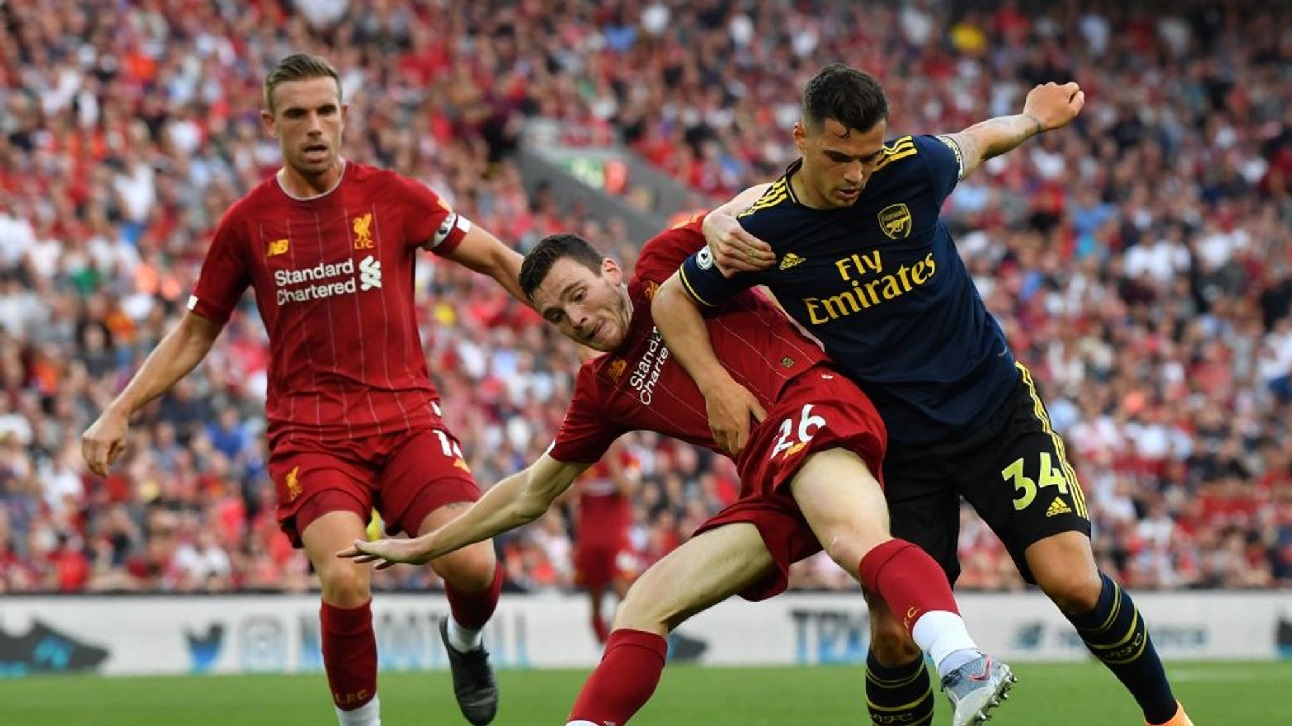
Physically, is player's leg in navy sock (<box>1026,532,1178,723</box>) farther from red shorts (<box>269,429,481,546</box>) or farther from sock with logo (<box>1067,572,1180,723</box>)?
red shorts (<box>269,429,481,546</box>)

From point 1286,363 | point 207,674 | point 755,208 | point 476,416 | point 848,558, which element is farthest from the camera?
point 1286,363

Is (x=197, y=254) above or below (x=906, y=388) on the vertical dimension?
above

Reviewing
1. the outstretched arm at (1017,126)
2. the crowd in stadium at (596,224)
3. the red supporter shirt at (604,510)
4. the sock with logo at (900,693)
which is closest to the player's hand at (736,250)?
the outstretched arm at (1017,126)

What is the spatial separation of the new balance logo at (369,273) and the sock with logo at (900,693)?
2.61m

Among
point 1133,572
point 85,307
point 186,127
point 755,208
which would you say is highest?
point 186,127

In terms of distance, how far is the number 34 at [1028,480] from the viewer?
24.6ft

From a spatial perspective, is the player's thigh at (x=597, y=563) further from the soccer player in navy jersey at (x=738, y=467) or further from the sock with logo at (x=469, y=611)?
the soccer player in navy jersey at (x=738, y=467)

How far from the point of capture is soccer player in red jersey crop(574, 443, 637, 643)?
17688mm

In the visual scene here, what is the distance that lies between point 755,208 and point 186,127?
14.3m

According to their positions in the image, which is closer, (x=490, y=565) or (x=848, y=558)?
(x=848, y=558)

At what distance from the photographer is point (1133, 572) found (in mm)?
22438

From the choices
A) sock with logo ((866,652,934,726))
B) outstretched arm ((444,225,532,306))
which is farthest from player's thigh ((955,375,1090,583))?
outstretched arm ((444,225,532,306))

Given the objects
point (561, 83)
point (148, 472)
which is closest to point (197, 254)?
point (148, 472)

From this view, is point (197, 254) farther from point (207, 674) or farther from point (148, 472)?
point (207, 674)
